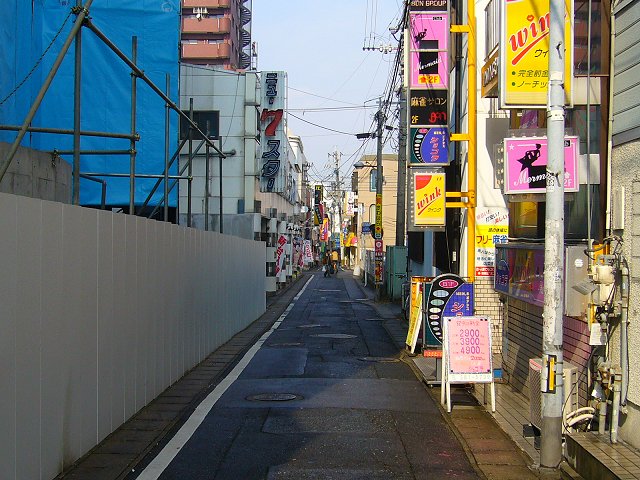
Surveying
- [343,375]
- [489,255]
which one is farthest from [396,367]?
[489,255]

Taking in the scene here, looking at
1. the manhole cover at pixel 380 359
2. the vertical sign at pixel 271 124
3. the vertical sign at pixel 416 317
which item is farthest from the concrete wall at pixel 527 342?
the vertical sign at pixel 271 124

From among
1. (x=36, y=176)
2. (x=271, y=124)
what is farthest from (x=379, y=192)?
(x=36, y=176)

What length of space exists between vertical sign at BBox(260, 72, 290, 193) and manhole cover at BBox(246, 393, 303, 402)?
24.7 metres

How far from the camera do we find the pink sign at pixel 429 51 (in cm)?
1530

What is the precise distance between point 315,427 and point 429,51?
921 cm

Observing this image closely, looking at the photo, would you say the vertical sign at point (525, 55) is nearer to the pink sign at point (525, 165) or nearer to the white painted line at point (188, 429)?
the pink sign at point (525, 165)

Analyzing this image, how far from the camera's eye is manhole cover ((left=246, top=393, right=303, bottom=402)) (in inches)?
412

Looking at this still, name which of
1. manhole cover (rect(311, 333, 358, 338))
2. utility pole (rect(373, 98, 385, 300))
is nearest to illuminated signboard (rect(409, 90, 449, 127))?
manhole cover (rect(311, 333, 358, 338))

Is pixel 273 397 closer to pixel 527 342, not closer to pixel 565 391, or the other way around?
pixel 527 342

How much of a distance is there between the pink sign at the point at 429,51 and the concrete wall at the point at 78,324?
21.0 feet

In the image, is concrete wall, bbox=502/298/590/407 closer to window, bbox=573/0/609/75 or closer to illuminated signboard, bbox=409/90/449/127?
window, bbox=573/0/609/75

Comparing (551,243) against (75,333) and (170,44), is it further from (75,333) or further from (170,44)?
(170,44)

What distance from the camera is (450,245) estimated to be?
58.3ft

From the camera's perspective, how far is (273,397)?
35.0ft
